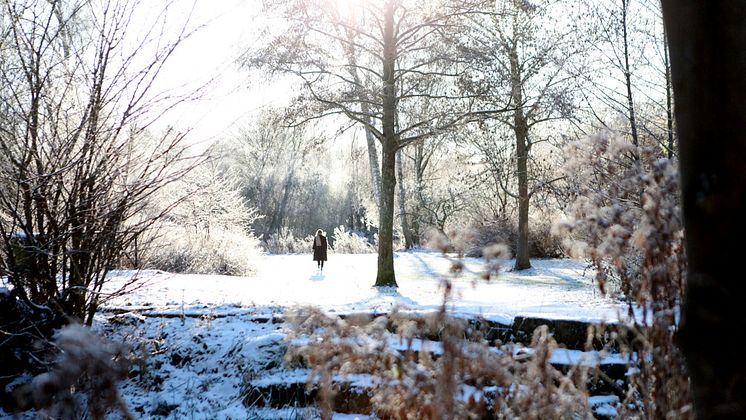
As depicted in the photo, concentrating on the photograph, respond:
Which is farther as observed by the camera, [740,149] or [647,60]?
[647,60]

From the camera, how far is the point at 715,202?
1.36m

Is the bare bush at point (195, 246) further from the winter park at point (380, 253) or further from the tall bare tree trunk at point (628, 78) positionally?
the tall bare tree trunk at point (628, 78)

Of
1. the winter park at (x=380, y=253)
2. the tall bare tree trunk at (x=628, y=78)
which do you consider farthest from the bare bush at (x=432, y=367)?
the tall bare tree trunk at (x=628, y=78)

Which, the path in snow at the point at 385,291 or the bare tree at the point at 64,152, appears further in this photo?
the path in snow at the point at 385,291

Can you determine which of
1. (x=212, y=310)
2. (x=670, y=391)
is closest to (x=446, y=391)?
(x=670, y=391)

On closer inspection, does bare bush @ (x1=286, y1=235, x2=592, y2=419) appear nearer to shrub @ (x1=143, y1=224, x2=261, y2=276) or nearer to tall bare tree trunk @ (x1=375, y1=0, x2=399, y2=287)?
tall bare tree trunk @ (x1=375, y1=0, x2=399, y2=287)

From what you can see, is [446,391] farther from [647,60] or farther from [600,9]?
[600,9]

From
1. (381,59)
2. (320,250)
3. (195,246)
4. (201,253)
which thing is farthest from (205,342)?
(320,250)

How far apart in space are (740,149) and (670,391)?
1037mm

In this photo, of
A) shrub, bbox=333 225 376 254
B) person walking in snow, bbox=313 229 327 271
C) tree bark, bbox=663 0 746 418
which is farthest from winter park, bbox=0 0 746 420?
shrub, bbox=333 225 376 254

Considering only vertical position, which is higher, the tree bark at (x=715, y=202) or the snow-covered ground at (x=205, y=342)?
the tree bark at (x=715, y=202)

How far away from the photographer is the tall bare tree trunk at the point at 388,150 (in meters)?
11.1

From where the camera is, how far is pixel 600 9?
11.2m

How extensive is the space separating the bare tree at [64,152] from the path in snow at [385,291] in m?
0.77
